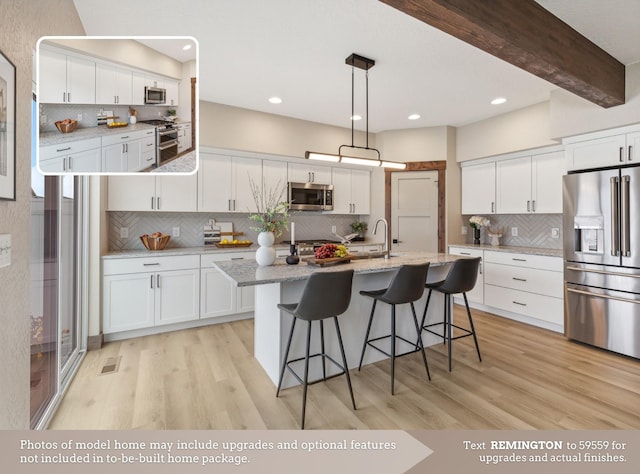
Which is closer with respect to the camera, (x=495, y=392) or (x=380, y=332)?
(x=495, y=392)

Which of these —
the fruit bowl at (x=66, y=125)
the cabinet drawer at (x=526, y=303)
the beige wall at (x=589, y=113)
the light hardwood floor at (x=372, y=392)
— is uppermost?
the beige wall at (x=589, y=113)

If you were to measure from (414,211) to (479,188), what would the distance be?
37.7 inches

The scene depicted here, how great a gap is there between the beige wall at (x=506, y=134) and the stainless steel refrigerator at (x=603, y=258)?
814mm

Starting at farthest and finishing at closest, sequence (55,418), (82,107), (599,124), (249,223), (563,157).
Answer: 1. (249,223)
2. (563,157)
3. (599,124)
4. (55,418)
5. (82,107)

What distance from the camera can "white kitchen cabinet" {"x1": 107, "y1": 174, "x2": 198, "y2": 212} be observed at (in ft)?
11.3

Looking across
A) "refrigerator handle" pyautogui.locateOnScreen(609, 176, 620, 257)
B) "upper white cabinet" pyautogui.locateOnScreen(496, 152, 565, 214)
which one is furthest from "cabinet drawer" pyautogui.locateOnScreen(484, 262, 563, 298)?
"upper white cabinet" pyautogui.locateOnScreen(496, 152, 565, 214)

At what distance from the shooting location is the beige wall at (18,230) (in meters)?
1.15

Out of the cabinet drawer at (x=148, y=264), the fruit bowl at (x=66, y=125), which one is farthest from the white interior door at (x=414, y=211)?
the fruit bowl at (x=66, y=125)

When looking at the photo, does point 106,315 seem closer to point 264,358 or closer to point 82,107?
point 264,358

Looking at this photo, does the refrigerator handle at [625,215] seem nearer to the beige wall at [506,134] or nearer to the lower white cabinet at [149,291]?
the beige wall at [506,134]

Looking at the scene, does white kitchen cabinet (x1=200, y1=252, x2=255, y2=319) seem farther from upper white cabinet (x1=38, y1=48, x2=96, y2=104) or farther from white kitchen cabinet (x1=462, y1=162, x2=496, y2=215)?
white kitchen cabinet (x1=462, y1=162, x2=496, y2=215)

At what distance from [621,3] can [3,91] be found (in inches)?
131

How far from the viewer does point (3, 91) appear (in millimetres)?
1054

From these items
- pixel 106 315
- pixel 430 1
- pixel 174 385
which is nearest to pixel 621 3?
pixel 430 1
